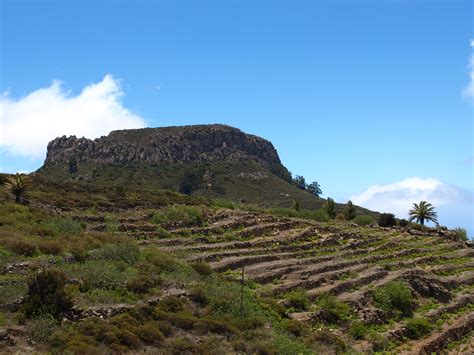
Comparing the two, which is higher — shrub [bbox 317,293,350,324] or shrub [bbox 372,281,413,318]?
shrub [bbox 372,281,413,318]

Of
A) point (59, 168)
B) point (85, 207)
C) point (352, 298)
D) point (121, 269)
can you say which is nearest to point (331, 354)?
point (352, 298)

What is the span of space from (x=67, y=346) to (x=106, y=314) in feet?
10.0

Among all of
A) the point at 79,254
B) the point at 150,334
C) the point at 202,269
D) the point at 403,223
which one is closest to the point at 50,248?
the point at 79,254

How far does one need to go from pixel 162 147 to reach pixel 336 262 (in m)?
128

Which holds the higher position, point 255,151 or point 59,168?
point 255,151

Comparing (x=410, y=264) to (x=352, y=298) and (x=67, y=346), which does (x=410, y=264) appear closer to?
(x=352, y=298)

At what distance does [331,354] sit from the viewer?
1980 centimetres

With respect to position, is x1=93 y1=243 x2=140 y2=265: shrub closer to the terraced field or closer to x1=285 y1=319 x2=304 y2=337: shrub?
the terraced field

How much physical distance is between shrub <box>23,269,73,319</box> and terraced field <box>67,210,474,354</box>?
11202 mm

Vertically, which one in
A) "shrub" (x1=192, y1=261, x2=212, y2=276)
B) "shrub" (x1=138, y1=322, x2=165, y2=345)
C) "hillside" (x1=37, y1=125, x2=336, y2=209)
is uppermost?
"hillside" (x1=37, y1=125, x2=336, y2=209)

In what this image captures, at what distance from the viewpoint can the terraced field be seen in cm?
2605

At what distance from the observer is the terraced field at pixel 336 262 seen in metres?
26.0

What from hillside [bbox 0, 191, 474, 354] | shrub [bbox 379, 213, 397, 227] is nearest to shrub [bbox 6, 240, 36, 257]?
hillside [bbox 0, 191, 474, 354]

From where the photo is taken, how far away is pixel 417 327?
1007 inches
